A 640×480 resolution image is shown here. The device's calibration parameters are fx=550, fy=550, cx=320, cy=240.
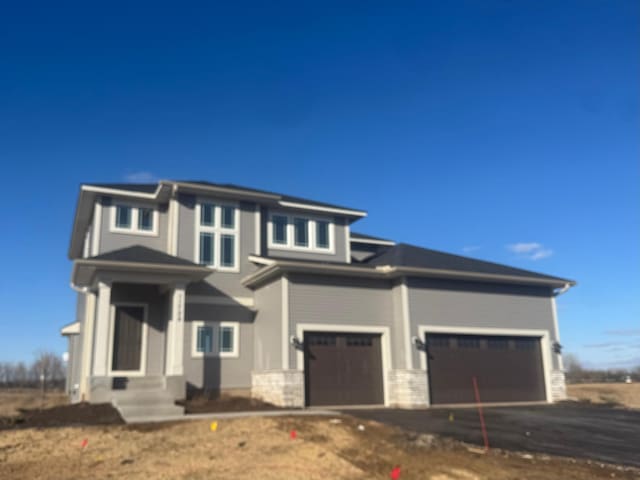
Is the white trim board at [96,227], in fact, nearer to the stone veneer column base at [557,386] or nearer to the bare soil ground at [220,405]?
the bare soil ground at [220,405]

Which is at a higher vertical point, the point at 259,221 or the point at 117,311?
the point at 259,221

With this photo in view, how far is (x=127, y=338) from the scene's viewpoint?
60.1 feet

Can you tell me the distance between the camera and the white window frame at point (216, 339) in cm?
1847

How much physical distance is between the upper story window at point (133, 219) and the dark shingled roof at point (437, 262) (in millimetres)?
8026

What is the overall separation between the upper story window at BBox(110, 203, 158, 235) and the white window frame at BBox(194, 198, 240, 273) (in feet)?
5.40

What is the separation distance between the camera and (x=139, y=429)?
11289 mm

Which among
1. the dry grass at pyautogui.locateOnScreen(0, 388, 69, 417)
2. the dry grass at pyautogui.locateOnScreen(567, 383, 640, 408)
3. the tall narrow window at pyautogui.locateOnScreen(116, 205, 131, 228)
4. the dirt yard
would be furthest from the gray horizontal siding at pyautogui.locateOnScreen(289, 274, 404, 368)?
the dry grass at pyautogui.locateOnScreen(567, 383, 640, 408)

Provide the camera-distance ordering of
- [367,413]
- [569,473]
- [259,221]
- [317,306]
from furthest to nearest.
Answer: [259,221] < [317,306] < [367,413] < [569,473]

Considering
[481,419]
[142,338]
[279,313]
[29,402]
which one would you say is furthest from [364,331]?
[29,402]

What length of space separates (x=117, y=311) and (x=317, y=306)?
6734 millimetres

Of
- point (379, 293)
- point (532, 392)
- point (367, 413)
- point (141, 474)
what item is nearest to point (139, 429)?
point (141, 474)

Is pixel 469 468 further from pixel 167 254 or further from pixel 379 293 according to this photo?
pixel 167 254

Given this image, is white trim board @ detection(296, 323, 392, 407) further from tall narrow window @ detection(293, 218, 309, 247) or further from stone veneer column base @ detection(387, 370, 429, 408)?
tall narrow window @ detection(293, 218, 309, 247)

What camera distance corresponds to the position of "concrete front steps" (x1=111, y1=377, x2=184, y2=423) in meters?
13.2
